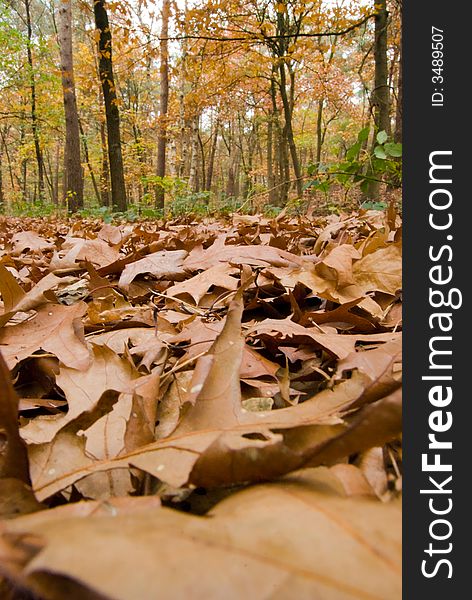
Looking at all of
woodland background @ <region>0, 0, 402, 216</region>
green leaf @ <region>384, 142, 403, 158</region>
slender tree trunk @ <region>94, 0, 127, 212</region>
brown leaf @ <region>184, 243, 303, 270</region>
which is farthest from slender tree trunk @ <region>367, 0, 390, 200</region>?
brown leaf @ <region>184, 243, 303, 270</region>

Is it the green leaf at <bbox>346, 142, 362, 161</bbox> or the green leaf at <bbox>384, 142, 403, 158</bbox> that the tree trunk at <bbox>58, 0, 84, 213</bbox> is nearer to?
the green leaf at <bbox>346, 142, 362, 161</bbox>

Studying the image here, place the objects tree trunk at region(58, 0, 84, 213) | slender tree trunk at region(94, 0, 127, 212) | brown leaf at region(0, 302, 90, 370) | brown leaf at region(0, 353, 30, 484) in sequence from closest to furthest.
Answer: brown leaf at region(0, 353, 30, 484)
brown leaf at region(0, 302, 90, 370)
slender tree trunk at region(94, 0, 127, 212)
tree trunk at region(58, 0, 84, 213)

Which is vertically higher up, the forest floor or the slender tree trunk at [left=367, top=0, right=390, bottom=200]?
the slender tree trunk at [left=367, top=0, right=390, bottom=200]

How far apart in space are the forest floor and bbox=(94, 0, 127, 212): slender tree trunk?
629cm

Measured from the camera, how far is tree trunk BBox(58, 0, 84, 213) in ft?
25.7

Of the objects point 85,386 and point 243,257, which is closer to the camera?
point 85,386

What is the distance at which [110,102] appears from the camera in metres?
6.54

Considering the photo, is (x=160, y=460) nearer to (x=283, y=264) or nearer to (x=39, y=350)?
(x=39, y=350)

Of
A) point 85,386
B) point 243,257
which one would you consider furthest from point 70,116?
point 85,386

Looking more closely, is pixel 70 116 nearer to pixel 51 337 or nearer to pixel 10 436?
pixel 51 337

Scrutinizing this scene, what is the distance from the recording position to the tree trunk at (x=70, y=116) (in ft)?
25.7

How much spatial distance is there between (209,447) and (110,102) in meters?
7.22

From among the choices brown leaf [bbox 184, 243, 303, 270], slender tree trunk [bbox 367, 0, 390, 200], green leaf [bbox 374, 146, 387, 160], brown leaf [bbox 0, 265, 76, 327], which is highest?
slender tree trunk [bbox 367, 0, 390, 200]

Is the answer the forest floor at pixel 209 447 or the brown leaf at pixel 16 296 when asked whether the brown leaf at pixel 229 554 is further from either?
the brown leaf at pixel 16 296
